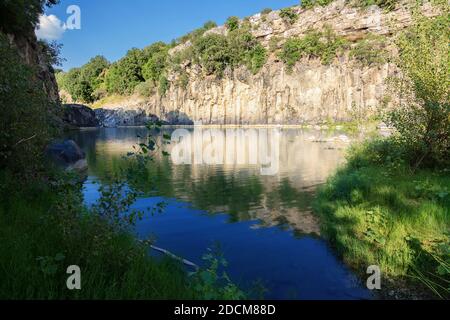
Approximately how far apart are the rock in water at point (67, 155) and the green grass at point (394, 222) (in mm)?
15933

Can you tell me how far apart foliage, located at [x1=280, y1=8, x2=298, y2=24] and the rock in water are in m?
104

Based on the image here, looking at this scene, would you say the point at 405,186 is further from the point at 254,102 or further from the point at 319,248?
the point at 254,102

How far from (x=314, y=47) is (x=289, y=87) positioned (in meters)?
13.2

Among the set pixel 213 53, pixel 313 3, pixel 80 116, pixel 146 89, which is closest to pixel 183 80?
pixel 213 53

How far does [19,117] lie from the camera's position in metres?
10.9

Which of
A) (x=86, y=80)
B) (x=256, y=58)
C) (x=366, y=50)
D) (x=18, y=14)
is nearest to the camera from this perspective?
(x=18, y=14)

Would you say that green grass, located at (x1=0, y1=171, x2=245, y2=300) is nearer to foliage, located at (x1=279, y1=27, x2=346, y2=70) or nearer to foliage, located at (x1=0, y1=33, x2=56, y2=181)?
foliage, located at (x1=0, y1=33, x2=56, y2=181)

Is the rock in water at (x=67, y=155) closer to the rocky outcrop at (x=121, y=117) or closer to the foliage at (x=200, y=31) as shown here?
the rocky outcrop at (x=121, y=117)

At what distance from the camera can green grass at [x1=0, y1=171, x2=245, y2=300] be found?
5621mm

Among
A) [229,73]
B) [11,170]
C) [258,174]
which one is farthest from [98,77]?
[11,170]

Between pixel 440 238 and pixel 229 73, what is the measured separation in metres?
113

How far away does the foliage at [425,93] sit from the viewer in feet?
46.6

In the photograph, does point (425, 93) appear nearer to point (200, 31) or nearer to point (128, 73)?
point (200, 31)

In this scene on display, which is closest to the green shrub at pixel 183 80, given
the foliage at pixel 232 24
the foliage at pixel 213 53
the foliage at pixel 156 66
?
the foliage at pixel 213 53
